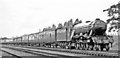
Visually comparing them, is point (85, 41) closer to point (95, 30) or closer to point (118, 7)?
point (95, 30)

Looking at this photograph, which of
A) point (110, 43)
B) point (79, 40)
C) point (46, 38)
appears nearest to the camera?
point (110, 43)

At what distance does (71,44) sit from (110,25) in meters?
19.1

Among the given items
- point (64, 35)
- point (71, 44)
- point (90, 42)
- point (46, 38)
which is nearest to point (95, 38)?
point (90, 42)

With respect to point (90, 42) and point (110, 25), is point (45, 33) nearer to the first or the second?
point (90, 42)

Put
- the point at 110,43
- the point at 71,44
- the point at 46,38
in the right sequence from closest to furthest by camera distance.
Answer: the point at 110,43
the point at 71,44
the point at 46,38

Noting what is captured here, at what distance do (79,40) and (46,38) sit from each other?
1704 centimetres

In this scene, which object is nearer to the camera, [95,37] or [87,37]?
[95,37]

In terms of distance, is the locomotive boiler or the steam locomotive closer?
the locomotive boiler

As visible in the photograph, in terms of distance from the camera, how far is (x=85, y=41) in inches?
1053

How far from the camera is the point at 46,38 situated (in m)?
44.3

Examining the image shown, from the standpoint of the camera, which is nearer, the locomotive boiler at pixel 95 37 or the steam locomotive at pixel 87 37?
the locomotive boiler at pixel 95 37

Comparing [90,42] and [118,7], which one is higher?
[118,7]

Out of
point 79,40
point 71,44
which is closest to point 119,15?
point 79,40

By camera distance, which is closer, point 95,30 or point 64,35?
point 95,30
